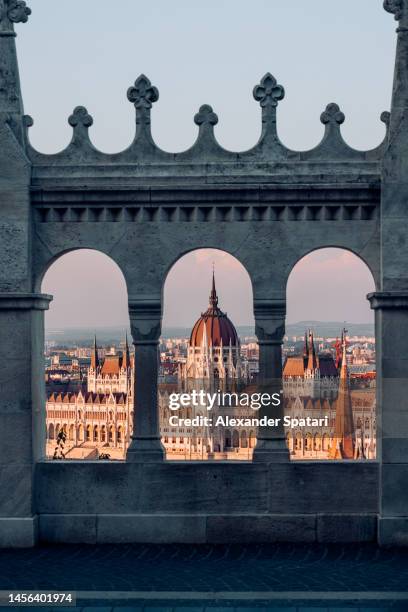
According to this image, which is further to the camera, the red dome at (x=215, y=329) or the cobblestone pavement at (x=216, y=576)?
the red dome at (x=215, y=329)

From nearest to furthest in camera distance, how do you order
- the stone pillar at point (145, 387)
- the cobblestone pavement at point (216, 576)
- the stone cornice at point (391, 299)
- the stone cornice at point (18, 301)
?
the cobblestone pavement at point (216, 576) → the stone cornice at point (391, 299) → the stone cornice at point (18, 301) → the stone pillar at point (145, 387)

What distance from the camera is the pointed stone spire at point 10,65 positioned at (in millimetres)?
12180

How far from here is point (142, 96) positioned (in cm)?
1226

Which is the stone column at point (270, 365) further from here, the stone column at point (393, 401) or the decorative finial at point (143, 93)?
the decorative finial at point (143, 93)

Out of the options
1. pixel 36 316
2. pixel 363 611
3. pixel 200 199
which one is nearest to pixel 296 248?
pixel 200 199

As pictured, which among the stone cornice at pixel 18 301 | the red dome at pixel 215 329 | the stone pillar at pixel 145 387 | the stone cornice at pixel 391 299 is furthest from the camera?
the red dome at pixel 215 329

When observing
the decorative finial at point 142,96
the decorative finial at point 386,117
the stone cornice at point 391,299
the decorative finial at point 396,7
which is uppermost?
the decorative finial at point 396,7

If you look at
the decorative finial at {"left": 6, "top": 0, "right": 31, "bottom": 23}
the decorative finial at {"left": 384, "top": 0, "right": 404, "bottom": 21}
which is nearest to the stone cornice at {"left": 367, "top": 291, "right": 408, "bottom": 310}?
the decorative finial at {"left": 384, "top": 0, "right": 404, "bottom": 21}

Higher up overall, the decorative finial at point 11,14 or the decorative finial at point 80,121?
the decorative finial at point 11,14

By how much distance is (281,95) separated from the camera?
12188 millimetres

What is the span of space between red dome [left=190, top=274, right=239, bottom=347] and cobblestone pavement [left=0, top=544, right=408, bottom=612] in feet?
264

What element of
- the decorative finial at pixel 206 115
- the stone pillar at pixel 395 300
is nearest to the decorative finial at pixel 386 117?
the stone pillar at pixel 395 300

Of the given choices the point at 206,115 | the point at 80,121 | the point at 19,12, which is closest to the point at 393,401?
the point at 206,115

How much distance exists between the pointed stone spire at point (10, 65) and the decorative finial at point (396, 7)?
402 centimetres
